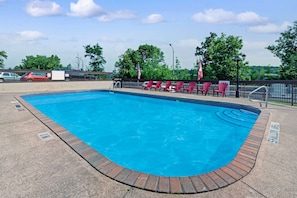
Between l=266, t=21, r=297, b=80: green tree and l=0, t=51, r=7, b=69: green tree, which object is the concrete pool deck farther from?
l=0, t=51, r=7, b=69: green tree

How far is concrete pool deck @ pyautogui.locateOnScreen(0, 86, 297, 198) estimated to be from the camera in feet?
5.61

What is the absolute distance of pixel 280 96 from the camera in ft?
27.2

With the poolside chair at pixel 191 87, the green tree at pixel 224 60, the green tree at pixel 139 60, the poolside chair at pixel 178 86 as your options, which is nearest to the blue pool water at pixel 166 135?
the poolside chair at pixel 191 87

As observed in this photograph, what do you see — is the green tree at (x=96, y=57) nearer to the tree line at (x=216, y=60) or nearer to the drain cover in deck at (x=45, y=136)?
the tree line at (x=216, y=60)

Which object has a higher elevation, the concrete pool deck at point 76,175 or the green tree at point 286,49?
the green tree at point 286,49

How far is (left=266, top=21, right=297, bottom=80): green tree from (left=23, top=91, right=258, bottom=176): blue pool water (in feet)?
68.0

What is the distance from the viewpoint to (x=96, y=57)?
3425 cm

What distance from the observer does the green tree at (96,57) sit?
33.6 metres

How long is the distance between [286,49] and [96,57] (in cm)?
3023

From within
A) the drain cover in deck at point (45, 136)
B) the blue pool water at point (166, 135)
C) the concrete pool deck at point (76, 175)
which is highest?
the drain cover in deck at point (45, 136)

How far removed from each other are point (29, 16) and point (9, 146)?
41.3 feet

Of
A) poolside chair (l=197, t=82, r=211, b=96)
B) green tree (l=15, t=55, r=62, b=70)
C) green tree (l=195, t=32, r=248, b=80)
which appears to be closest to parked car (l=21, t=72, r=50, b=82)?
poolside chair (l=197, t=82, r=211, b=96)

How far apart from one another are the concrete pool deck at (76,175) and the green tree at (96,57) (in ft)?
107

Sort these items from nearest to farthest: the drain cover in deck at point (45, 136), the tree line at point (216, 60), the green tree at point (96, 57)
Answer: the drain cover in deck at point (45, 136), the tree line at point (216, 60), the green tree at point (96, 57)
